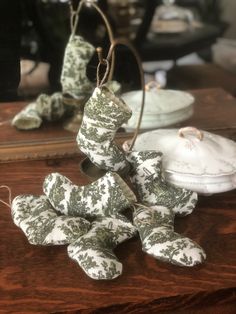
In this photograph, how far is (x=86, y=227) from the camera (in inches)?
25.7

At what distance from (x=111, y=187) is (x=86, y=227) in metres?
0.06

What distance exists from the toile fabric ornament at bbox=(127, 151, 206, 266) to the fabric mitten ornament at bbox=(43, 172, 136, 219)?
0.03 m

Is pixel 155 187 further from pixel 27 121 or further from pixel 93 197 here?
pixel 27 121

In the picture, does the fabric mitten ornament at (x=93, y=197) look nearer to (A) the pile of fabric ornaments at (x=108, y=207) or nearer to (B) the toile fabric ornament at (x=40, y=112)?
(A) the pile of fabric ornaments at (x=108, y=207)

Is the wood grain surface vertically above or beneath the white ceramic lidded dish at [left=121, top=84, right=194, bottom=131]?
above

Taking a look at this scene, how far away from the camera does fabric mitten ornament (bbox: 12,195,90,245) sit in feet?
2.07

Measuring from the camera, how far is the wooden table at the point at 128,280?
1.82 feet

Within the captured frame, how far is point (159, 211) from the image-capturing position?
0.69m

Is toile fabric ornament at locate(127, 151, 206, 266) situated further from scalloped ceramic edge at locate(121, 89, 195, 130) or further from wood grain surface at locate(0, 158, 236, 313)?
scalloped ceramic edge at locate(121, 89, 195, 130)

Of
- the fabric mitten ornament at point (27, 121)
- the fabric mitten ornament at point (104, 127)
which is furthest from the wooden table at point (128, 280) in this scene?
the fabric mitten ornament at point (27, 121)

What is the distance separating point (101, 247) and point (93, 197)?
9 centimetres

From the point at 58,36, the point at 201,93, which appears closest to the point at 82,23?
the point at 58,36

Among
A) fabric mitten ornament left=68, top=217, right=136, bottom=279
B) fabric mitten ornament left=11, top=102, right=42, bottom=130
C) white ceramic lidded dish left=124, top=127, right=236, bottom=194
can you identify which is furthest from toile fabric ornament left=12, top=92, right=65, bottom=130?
fabric mitten ornament left=68, top=217, right=136, bottom=279

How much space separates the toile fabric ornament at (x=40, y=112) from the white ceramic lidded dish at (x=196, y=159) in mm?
235
